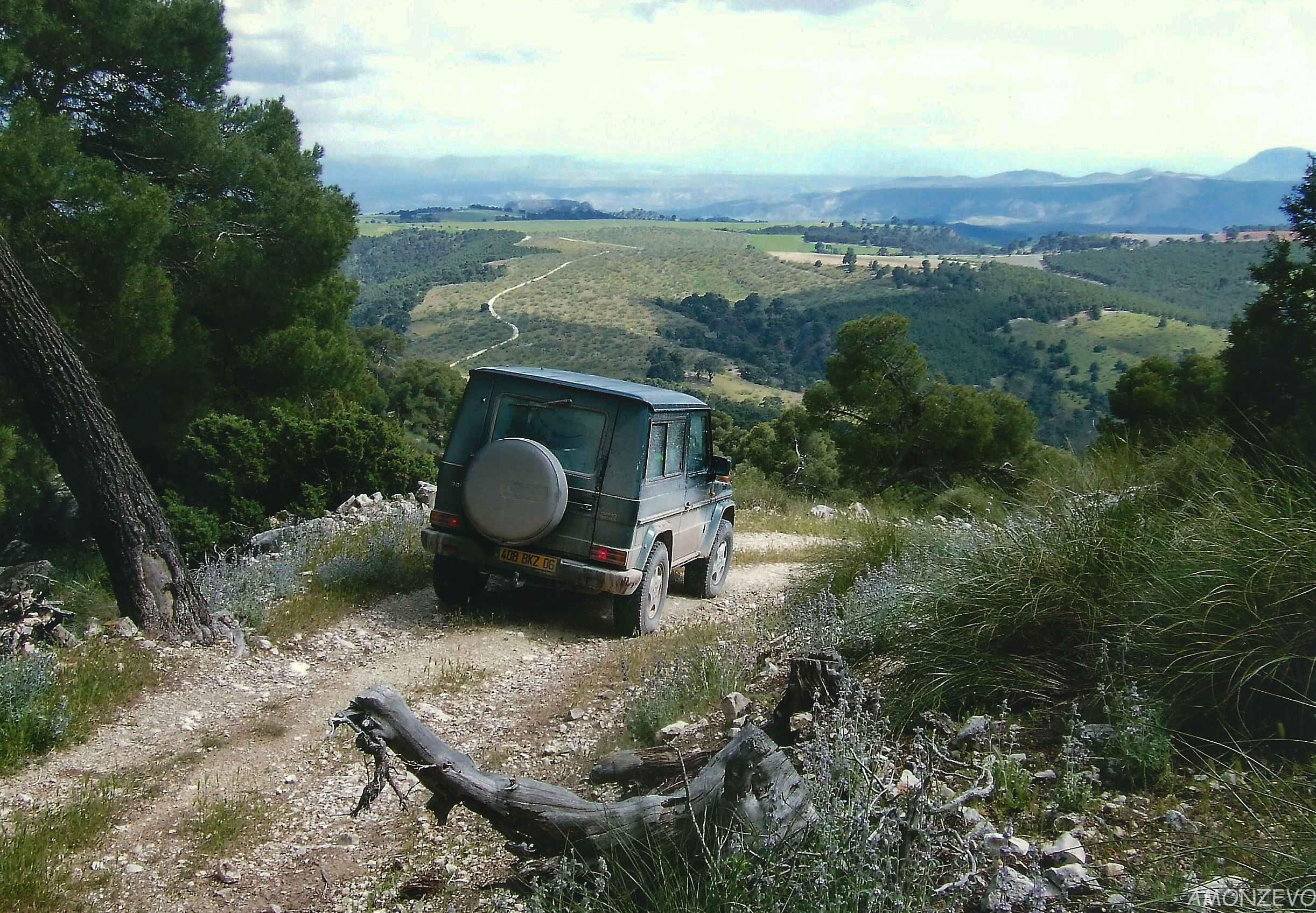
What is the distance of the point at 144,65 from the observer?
1848 cm

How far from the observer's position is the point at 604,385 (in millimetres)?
8445

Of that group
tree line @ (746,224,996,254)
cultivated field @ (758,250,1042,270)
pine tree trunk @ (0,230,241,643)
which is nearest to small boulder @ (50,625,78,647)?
pine tree trunk @ (0,230,241,643)

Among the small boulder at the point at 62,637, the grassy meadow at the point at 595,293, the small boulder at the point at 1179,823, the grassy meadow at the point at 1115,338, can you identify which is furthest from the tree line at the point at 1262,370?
the grassy meadow at the point at 595,293

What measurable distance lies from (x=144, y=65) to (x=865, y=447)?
19831mm

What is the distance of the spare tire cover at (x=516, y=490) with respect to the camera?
7.79 metres

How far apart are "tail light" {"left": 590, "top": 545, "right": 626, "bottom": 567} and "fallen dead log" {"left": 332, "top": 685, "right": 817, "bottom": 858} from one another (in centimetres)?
448

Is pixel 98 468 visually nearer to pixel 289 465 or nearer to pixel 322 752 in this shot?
pixel 322 752

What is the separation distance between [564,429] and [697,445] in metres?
1.88

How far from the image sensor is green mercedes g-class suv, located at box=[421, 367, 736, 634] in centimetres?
788

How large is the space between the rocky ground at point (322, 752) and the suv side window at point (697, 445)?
5.05ft

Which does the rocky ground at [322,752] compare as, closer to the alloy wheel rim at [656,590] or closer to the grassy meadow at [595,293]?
the alloy wheel rim at [656,590]

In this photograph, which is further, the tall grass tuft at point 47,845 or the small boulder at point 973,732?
the small boulder at point 973,732

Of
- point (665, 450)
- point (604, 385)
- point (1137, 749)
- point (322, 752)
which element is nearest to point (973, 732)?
point (1137, 749)

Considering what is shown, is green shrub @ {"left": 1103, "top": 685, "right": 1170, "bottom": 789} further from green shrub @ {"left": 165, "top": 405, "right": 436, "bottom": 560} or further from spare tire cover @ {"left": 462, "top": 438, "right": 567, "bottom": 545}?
green shrub @ {"left": 165, "top": 405, "right": 436, "bottom": 560}
